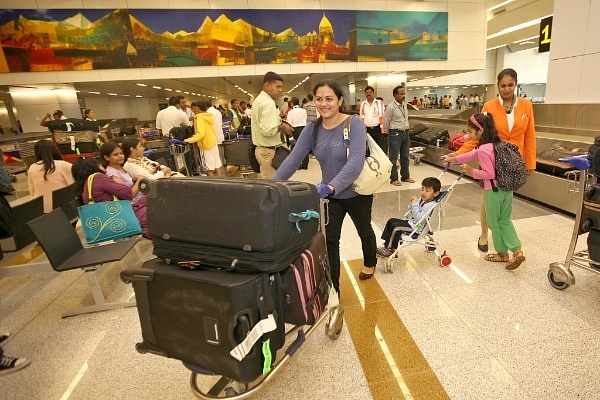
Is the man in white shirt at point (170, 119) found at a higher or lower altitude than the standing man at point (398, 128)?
higher

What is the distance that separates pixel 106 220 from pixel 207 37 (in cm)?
1021

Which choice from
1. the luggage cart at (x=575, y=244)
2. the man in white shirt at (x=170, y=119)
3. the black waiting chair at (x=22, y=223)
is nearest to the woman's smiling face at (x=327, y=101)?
the luggage cart at (x=575, y=244)

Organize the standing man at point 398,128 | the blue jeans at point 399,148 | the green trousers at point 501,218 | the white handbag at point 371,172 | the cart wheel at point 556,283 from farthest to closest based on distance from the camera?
the blue jeans at point 399,148 < the standing man at point 398,128 < the green trousers at point 501,218 < the cart wheel at point 556,283 < the white handbag at point 371,172

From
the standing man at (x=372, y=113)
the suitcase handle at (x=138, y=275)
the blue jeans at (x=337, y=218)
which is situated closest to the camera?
the suitcase handle at (x=138, y=275)

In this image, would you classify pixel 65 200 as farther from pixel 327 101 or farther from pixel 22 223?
pixel 327 101

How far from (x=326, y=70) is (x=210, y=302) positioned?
485 inches

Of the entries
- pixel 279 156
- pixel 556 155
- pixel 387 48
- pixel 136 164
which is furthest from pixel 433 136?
pixel 136 164

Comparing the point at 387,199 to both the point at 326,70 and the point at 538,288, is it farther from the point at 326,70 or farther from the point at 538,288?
the point at 326,70

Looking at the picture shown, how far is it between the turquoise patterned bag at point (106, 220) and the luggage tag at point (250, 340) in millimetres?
2458

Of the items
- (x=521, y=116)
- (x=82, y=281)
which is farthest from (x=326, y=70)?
(x=82, y=281)

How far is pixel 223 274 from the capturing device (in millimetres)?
1203

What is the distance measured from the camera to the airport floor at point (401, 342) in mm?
1822

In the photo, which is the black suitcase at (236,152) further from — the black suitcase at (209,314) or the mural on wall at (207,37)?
the black suitcase at (209,314)

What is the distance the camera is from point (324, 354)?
210 cm
